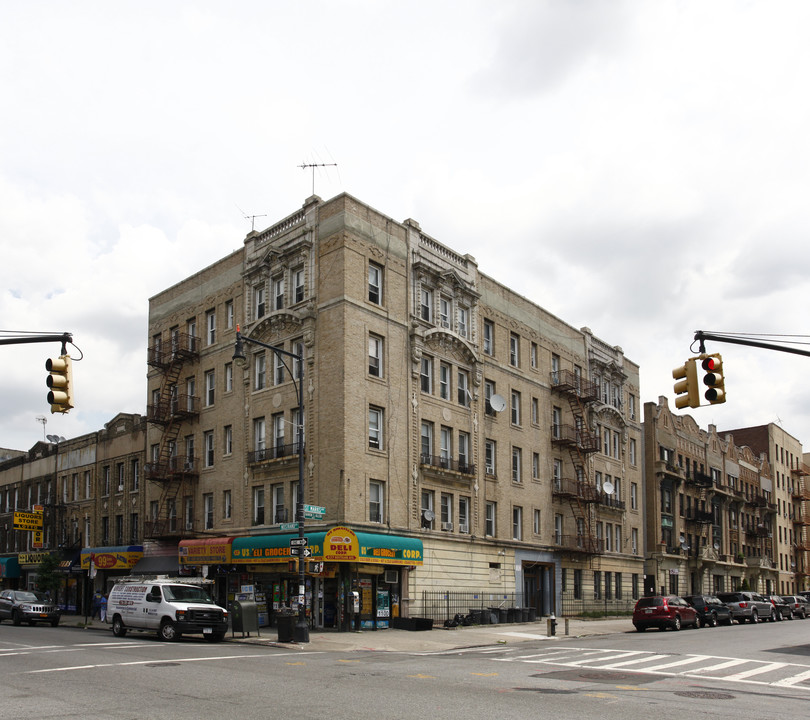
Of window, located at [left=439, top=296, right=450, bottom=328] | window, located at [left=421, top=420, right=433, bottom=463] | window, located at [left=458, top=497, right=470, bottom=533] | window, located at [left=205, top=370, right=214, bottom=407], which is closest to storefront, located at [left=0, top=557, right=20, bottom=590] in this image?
window, located at [left=205, top=370, right=214, bottom=407]

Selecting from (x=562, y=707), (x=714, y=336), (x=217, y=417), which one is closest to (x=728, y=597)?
(x=217, y=417)

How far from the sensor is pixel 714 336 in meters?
17.2

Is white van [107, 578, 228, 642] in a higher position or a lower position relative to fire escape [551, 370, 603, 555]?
lower

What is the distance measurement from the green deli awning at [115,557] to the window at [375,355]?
671 inches

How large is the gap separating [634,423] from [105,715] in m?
50.4

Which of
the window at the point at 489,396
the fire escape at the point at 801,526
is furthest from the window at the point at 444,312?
the fire escape at the point at 801,526

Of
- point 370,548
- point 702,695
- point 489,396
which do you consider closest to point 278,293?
point 489,396

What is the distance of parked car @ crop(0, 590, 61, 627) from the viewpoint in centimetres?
3669

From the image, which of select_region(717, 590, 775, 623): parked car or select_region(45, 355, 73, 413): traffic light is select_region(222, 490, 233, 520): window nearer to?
select_region(45, 355, 73, 413): traffic light

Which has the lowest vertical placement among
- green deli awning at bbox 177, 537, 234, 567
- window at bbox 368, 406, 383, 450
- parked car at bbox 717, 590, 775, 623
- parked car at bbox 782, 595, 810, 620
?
parked car at bbox 782, 595, 810, 620

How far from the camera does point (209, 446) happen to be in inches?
1654

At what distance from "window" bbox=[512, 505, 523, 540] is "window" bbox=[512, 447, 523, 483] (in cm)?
145

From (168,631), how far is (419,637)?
8822 millimetres

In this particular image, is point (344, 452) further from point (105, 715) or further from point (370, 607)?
point (105, 715)
